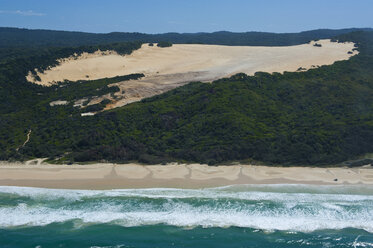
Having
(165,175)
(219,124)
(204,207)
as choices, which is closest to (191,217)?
(204,207)

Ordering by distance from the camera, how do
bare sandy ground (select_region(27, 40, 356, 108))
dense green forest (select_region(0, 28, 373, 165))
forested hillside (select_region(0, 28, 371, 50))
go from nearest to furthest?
1. dense green forest (select_region(0, 28, 373, 165))
2. bare sandy ground (select_region(27, 40, 356, 108))
3. forested hillside (select_region(0, 28, 371, 50))

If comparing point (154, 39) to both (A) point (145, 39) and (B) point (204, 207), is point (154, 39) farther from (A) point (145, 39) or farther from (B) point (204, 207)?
(B) point (204, 207)

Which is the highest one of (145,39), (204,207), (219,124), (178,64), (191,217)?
(145,39)

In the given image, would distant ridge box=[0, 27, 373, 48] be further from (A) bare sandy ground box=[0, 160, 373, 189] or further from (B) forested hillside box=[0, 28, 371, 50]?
(A) bare sandy ground box=[0, 160, 373, 189]

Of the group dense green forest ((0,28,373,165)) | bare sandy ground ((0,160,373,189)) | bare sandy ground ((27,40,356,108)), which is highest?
bare sandy ground ((27,40,356,108))

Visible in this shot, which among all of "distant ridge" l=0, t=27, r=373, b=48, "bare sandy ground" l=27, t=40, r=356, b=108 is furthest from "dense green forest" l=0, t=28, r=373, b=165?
"distant ridge" l=0, t=27, r=373, b=48

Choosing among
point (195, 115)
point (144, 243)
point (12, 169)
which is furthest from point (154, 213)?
point (195, 115)
